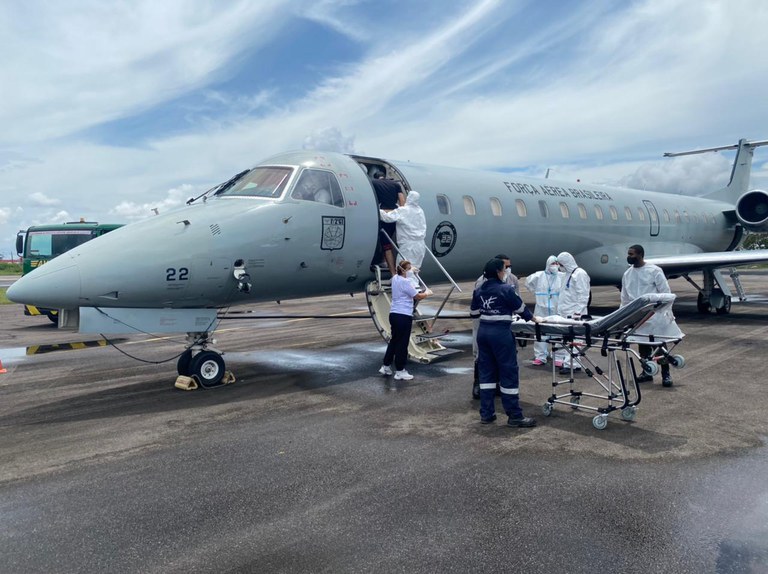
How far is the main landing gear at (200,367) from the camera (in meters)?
8.33

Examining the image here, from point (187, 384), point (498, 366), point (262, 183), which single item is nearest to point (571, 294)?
point (498, 366)

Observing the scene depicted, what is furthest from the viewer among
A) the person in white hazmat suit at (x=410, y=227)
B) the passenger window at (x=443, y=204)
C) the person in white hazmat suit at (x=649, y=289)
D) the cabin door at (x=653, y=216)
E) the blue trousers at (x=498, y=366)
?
the cabin door at (x=653, y=216)

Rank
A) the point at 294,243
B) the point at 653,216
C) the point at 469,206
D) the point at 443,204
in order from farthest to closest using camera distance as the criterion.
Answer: the point at 653,216, the point at 469,206, the point at 443,204, the point at 294,243

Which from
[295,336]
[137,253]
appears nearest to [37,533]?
[137,253]

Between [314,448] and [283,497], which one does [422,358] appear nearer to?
[314,448]

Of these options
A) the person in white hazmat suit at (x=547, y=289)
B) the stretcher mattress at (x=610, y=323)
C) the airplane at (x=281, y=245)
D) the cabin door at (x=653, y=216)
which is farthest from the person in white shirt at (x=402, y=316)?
the cabin door at (x=653, y=216)

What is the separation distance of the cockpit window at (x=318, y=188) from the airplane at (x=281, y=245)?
0.07ft

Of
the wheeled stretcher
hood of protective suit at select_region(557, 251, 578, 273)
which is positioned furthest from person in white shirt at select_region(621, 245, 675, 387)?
hood of protective suit at select_region(557, 251, 578, 273)

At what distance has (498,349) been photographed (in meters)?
6.28

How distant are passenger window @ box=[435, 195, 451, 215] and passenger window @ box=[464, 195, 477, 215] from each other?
20.3 inches

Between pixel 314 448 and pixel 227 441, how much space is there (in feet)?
3.17

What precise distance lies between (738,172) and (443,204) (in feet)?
56.8

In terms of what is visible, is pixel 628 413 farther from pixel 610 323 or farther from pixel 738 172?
pixel 738 172

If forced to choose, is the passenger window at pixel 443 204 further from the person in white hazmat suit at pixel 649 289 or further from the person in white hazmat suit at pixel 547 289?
the person in white hazmat suit at pixel 649 289
